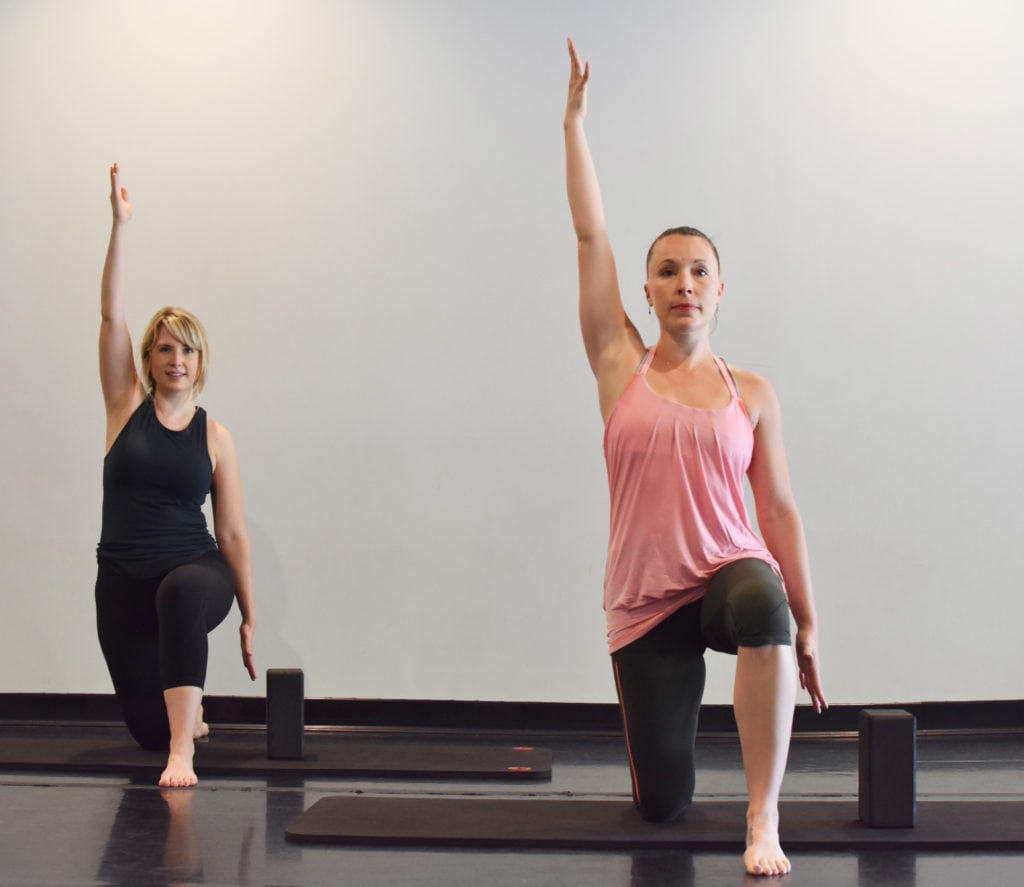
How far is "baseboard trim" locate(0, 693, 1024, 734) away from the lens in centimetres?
349

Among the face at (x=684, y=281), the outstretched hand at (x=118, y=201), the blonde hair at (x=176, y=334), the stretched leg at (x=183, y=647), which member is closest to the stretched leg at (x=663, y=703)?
the face at (x=684, y=281)

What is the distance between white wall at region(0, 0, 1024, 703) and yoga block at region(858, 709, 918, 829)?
1.22 meters

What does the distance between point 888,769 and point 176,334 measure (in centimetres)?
198

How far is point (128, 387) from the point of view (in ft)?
10.1

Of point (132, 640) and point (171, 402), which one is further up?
point (171, 402)

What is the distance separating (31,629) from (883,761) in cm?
264

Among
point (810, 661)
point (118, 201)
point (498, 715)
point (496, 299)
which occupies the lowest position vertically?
point (498, 715)

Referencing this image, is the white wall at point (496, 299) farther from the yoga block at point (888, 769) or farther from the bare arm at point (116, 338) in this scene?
the yoga block at point (888, 769)

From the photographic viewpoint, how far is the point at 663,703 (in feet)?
7.49

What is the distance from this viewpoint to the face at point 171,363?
303cm

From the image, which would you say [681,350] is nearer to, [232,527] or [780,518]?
[780,518]

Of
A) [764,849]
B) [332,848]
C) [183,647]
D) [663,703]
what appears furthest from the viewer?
[183,647]

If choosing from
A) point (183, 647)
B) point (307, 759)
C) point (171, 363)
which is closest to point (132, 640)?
point (183, 647)

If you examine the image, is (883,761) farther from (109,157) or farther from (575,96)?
(109,157)
